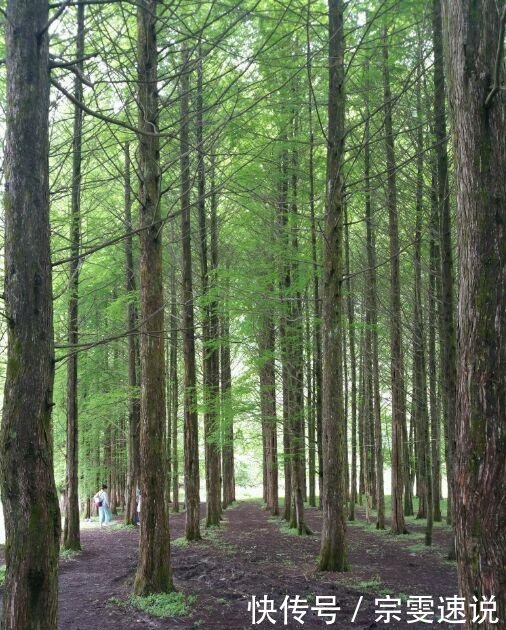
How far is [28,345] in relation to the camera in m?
3.89

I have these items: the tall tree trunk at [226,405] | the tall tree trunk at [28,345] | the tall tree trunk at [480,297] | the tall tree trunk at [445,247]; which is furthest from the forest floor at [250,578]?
the tall tree trunk at [28,345]

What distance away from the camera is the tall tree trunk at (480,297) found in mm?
3592

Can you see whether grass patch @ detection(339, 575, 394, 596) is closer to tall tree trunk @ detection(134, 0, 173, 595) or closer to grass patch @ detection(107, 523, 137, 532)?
tall tree trunk @ detection(134, 0, 173, 595)

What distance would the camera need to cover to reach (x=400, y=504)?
47.8 feet

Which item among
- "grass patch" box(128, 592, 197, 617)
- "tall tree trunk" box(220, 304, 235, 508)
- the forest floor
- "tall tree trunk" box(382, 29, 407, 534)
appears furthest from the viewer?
"tall tree trunk" box(220, 304, 235, 508)

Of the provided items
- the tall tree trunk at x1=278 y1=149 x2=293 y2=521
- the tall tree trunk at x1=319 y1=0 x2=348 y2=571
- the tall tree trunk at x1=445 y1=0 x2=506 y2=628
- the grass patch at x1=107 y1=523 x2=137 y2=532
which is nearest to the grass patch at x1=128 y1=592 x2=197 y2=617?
the tall tree trunk at x1=319 y1=0 x2=348 y2=571

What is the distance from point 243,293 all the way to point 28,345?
29.5 feet

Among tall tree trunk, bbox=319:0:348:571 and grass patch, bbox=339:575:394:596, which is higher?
tall tree trunk, bbox=319:0:348:571

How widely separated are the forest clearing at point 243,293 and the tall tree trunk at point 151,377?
0.03 meters

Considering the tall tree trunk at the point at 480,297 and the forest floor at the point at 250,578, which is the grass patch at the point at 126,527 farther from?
the tall tree trunk at the point at 480,297

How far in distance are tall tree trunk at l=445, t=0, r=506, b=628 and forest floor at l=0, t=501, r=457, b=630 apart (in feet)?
10.2

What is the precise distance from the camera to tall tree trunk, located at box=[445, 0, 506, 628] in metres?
3.59

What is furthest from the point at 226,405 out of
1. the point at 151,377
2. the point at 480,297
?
the point at 480,297

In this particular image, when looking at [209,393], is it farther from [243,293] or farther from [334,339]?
[334,339]
